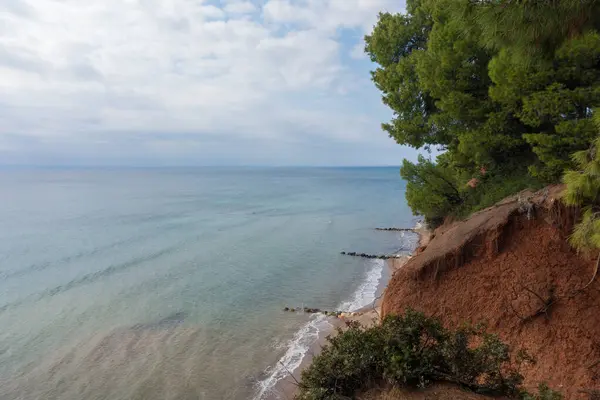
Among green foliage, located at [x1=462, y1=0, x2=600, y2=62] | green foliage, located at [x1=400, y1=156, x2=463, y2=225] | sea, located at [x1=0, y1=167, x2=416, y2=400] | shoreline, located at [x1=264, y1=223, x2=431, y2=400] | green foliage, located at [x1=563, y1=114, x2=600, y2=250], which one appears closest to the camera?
green foliage, located at [x1=462, y1=0, x2=600, y2=62]

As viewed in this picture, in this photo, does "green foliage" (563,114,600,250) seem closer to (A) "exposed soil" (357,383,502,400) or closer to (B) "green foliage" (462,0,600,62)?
(B) "green foliage" (462,0,600,62)

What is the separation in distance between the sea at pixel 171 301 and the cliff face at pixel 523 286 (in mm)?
6997

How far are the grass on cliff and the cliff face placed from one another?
4.29 meters

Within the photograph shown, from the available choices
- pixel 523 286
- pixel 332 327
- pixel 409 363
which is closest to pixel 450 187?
pixel 332 327

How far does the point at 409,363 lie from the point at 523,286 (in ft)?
22.3

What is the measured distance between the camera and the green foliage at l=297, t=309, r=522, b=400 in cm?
612

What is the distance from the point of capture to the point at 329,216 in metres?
60.4

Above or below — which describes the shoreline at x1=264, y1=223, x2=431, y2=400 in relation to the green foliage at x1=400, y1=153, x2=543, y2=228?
below

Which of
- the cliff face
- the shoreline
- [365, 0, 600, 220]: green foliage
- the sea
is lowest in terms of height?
the sea

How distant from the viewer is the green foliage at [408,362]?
6.12 metres

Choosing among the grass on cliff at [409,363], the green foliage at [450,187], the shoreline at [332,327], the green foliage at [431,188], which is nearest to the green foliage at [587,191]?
the grass on cliff at [409,363]

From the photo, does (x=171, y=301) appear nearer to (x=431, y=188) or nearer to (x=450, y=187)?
(x=431, y=188)

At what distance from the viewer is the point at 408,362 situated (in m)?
6.18

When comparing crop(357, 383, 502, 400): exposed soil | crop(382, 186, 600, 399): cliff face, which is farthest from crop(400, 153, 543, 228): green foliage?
crop(357, 383, 502, 400): exposed soil
